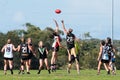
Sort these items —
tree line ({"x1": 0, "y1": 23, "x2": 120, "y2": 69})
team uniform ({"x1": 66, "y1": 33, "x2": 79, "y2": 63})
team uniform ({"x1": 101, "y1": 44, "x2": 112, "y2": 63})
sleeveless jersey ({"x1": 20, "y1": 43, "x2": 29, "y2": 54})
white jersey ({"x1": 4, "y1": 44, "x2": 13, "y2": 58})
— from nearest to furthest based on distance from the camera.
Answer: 1. team uniform ({"x1": 66, "y1": 33, "x2": 79, "y2": 63})
2. white jersey ({"x1": 4, "y1": 44, "x2": 13, "y2": 58})
3. sleeveless jersey ({"x1": 20, "y1": 43, "x2": 29, "y2": 54})
4. team uniform ({"x1": 101, "y1": 44, "x2": 112, "y2": 63})
5. tree line ({"x1": 0, "y1": 23, "x2": 120, "y2": 69})

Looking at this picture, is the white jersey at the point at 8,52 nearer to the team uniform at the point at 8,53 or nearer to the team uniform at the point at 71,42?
the team uniform at the point at 8,53

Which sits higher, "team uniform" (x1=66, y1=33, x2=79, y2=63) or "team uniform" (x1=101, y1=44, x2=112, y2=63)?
"team uniform" (x1=66, y1=33, x2=79, y2=63)

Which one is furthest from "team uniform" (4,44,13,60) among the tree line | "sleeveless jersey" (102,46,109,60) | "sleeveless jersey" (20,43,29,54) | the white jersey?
the tree line

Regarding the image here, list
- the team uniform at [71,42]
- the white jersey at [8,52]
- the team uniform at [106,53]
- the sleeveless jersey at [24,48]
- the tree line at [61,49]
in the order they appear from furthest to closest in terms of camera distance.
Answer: the tree line at [61,49], the team uniform at [106,53], the sleeveless jersey at [24,48], the white jersey at [8,52], the team uniform at [71,42]

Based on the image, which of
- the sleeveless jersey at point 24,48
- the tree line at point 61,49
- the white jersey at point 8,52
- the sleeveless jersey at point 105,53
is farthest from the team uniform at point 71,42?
the tree line at point 61,49

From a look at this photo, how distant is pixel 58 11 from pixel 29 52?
8.60 feet

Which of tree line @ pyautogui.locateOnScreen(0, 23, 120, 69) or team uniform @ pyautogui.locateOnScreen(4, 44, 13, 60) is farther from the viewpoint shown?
tree line @ pyautogui.locateOnScreen(0, 23, 120, 69)

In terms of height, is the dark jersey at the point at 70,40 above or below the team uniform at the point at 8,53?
above

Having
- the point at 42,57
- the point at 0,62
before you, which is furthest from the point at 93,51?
the point at 42,57

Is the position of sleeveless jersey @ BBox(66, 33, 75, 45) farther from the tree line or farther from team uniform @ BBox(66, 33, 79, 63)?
the tree line

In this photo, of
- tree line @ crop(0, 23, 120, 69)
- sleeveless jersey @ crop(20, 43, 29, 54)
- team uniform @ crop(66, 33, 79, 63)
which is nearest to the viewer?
team uniform @ crop(66, 33, 79, 63)

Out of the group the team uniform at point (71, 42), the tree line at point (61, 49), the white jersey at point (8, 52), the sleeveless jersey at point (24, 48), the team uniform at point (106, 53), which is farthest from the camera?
the tree line at point (61, 49)

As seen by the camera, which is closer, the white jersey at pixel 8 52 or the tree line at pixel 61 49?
the white jersey at pixel 8 52

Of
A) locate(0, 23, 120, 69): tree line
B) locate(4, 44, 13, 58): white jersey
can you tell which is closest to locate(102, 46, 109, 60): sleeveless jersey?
locate(4, 44, 13, 58): white jersey
